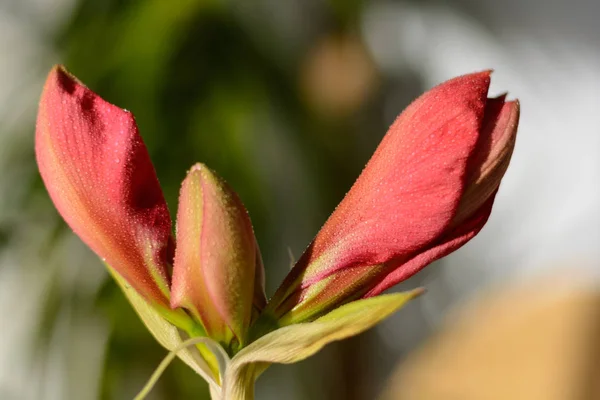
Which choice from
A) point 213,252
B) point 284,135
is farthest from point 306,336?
point 284,135

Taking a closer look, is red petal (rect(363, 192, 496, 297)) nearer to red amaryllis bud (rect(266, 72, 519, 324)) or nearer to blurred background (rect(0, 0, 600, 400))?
red amaryllis bud (rect(266, 72, 519, 324))

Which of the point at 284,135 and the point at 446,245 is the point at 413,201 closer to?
the point at 446,245

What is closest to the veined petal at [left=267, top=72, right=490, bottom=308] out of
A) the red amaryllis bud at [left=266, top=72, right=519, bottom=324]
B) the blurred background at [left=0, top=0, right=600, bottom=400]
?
the red amaryllis bud at [left=266, top=72, right=519, bottom=324]

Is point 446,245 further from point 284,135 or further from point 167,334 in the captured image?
point 284,135

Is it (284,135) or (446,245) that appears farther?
(284,135)

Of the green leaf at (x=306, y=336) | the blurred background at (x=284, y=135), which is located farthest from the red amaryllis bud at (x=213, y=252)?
the blurred background at (x=284, y=135)

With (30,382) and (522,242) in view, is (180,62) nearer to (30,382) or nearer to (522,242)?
(30,382)
